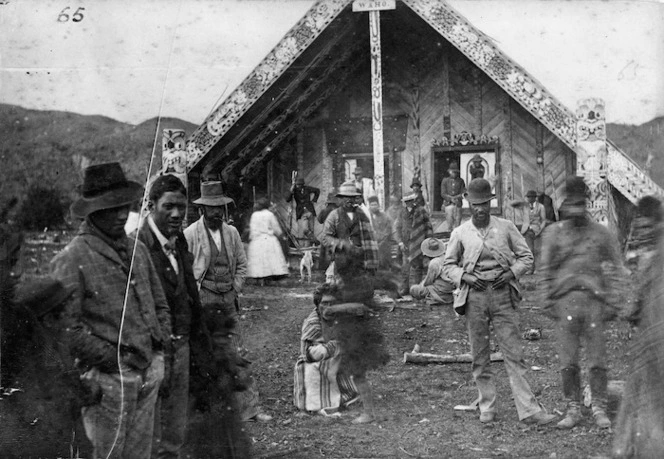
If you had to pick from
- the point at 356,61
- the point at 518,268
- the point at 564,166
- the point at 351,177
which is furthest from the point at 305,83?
the point at 518,268

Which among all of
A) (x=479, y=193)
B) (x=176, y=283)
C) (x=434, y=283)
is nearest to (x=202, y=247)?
(x=176, y=283)

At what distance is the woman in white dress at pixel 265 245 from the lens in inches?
271

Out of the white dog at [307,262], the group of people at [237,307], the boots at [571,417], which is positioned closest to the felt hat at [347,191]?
the group of people at [237,307]

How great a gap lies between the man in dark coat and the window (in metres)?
1.99

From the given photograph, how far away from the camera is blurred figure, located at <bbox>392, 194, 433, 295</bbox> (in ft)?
29.1

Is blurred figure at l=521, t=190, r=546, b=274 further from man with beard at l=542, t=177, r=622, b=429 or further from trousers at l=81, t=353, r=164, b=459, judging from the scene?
trousers at l=81, t=353, r=164, b=459

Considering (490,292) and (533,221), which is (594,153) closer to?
(490,292)

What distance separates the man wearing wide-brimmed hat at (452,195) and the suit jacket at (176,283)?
4.49 m

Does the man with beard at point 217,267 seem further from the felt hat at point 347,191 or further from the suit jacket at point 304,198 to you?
the suit jacket at point 304,198

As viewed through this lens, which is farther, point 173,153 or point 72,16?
point 173,153

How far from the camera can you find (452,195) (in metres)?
8.54

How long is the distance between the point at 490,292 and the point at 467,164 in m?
3.62

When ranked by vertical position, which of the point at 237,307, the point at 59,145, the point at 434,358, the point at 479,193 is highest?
the point at 59,145

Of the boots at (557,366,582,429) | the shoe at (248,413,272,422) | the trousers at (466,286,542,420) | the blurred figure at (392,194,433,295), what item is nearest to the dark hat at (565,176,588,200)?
the trousers at (466,286,542,420)
